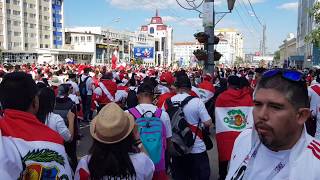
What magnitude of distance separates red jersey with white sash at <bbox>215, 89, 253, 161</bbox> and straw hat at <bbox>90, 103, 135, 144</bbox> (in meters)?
2.93

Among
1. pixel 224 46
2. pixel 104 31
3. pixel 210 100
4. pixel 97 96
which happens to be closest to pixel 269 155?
pixel 210 100

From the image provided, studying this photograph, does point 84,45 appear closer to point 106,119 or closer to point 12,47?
point 12,47

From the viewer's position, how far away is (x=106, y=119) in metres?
2.97

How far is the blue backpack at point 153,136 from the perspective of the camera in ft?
13.3

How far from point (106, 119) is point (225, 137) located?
10.1 feet

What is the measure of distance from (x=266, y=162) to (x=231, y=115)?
3.79 metres

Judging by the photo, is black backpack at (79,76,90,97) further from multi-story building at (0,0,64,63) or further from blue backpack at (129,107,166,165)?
multi-story building at (0,0,64,63)

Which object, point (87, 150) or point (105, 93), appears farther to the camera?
point (105, 93)

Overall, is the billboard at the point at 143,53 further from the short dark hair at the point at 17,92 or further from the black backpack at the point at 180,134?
the short dark hair at the point at 17,92

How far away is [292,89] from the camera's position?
6.29 feet

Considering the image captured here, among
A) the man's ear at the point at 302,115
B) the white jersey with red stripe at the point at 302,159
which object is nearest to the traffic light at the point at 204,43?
the white jersey with red stripe at the point at 302,159

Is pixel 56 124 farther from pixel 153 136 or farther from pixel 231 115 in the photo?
pixel 231 115

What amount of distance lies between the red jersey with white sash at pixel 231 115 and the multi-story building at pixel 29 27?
81.2 metres

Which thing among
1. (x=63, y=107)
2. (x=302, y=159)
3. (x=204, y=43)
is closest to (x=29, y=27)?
(x=204, y=43)
